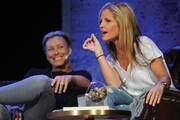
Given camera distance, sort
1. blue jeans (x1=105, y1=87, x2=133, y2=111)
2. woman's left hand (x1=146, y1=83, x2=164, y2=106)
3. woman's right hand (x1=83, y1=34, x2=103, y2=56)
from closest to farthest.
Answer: woman's left hand (x1=146, y1=83, x2=164, y2=106)
blue jeans (x1=105, y1=87, x2=133, y2=111)
woman's right hand (x1=83, y1=34, x2=103, y2=56)

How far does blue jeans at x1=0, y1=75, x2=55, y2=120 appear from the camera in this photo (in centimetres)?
235

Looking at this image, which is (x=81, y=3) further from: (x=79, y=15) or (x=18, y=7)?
(x=18, y=7)

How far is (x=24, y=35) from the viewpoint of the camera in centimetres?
473

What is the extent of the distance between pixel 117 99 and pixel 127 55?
453mm

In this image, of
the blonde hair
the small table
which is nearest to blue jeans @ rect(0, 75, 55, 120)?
the small table

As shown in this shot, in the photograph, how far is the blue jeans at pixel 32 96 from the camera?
235 centimetres

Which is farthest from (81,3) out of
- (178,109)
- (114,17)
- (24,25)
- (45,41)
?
(178,109)

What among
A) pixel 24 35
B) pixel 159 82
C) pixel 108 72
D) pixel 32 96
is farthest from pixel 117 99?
pixel 24 35

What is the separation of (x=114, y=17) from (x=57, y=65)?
65cm

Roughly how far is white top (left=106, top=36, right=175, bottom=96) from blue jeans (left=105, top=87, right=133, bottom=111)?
0.22 m

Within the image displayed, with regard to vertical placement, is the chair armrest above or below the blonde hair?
below

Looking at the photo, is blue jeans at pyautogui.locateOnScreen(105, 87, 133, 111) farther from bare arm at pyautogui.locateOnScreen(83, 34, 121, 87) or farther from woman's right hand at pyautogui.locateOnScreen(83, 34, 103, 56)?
woman's right hand at pyautogui.locateOnScreen(83, 34, 103, 56)

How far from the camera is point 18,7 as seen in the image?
4.76 meters

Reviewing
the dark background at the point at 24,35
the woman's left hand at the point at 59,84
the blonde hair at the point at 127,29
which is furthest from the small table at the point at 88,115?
the dark background at the point at 24,35
